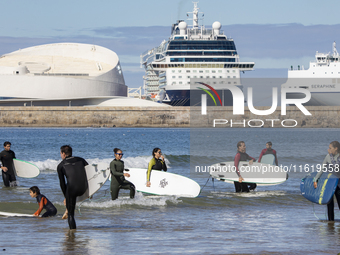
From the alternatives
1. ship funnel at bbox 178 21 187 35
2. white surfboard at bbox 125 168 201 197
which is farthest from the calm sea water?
ship funnel at bbox 178 21 187 35

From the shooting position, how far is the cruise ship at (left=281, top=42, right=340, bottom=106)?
241 feet

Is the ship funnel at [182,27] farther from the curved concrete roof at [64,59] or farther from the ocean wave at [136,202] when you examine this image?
the ocean wave at [136,202]

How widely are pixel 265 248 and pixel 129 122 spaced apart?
240 ft

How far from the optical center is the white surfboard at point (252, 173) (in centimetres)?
1333

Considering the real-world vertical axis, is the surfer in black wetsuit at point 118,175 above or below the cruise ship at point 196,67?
below

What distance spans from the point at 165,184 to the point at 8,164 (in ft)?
16.5

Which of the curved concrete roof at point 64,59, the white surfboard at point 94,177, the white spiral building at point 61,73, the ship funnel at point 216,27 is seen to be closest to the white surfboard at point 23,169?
the white surfboard at point 94,177

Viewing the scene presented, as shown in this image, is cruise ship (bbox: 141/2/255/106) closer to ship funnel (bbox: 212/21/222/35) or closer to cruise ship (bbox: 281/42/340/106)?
ship funnel (bbox: 212/21/222/35)

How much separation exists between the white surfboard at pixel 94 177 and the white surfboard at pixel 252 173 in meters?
4.87

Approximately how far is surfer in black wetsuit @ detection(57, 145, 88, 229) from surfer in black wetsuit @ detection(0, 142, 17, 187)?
669cm

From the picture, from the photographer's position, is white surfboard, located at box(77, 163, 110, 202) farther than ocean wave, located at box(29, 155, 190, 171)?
No

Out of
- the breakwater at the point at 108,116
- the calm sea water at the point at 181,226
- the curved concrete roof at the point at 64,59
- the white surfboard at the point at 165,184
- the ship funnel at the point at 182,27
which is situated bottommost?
the calm sea water at the point at 181,226

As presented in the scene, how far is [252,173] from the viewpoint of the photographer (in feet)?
44.1

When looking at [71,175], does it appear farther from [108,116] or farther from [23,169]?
[108,116]
